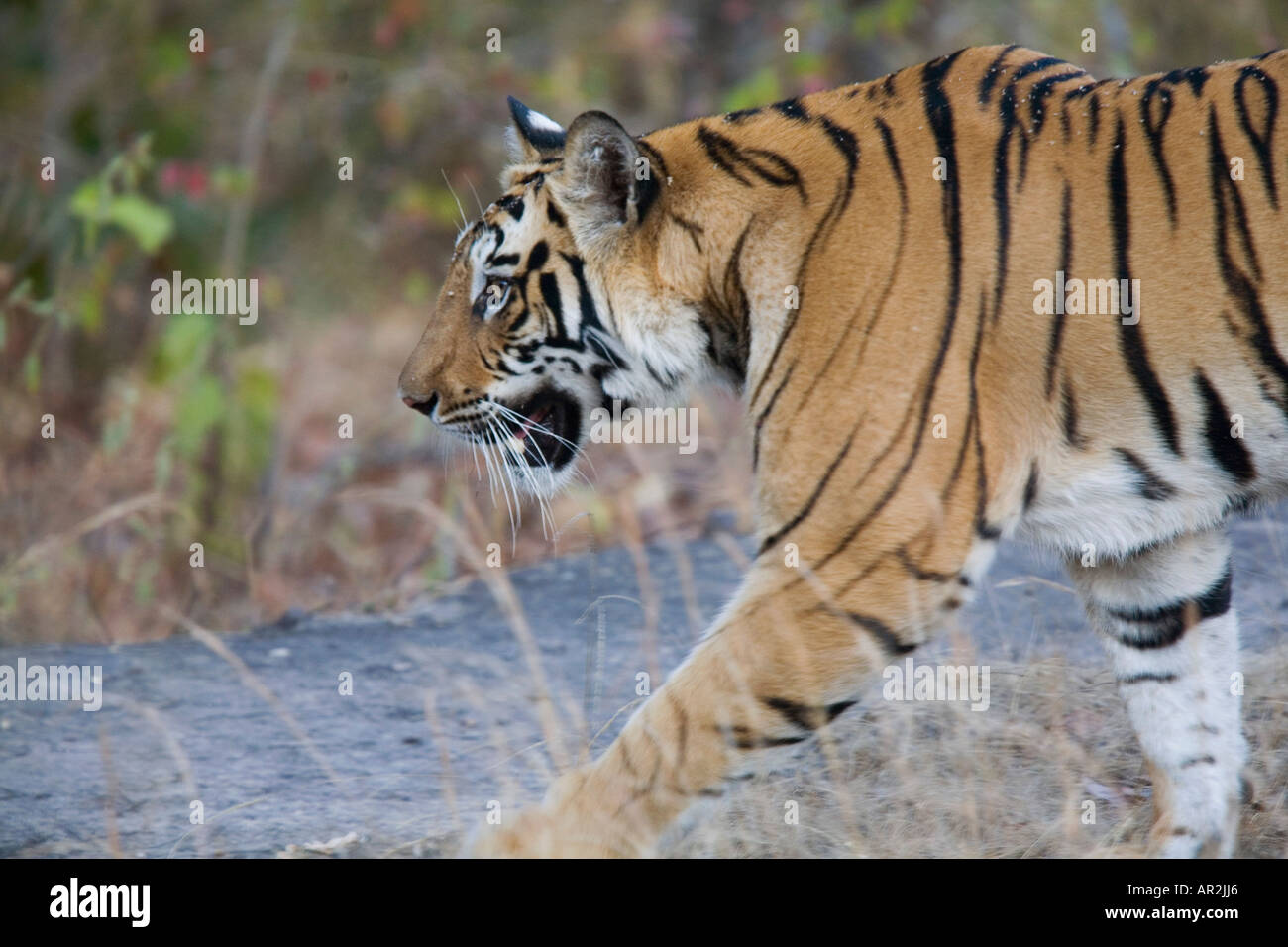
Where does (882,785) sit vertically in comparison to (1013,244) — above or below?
below

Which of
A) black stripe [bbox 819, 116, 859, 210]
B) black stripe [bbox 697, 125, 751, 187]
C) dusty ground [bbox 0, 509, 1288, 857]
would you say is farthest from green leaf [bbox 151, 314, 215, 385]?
black stripe [bbox 819, 116, 859, 210]

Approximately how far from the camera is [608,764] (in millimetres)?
2928

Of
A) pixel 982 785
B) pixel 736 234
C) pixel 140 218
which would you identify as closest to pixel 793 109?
pixel 736 234

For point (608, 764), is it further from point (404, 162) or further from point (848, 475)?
point (404, 162)

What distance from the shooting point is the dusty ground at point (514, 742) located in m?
3.41

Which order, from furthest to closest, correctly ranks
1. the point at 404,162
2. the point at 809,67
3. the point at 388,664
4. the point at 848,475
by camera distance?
the point at 404,162, the point at 809,67, the point at 388,664, the point at 848,475

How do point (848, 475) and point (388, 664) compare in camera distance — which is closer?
point (848, 475)

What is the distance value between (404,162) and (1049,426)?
8.32 metres

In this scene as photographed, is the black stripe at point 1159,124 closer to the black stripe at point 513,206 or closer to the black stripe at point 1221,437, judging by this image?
the black stripe at point 1221,437

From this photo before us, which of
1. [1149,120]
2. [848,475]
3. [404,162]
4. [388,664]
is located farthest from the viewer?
[404,162]

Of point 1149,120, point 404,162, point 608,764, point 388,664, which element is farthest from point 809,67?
point 608,764

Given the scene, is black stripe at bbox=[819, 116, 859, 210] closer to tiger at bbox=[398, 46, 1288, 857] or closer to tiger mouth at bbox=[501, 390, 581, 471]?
tiger at bbox=[398, 46, 1288, 857]

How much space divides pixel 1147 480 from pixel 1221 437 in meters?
0.17

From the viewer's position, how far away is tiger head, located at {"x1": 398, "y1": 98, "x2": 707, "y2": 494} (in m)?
3.30
